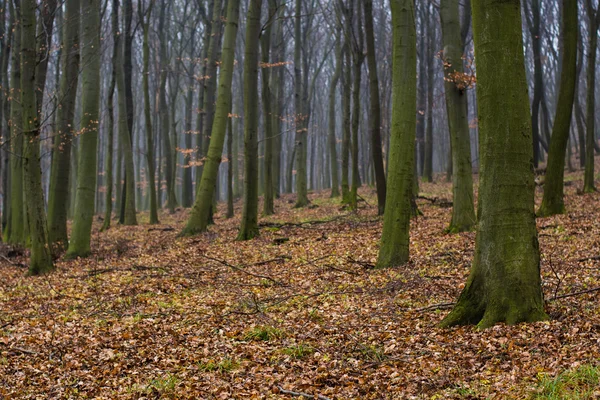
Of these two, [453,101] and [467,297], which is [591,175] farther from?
[467,297]

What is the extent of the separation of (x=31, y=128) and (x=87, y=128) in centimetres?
241

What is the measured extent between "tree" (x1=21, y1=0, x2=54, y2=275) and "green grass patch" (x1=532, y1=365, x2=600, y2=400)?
913 cm

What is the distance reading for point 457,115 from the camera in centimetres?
1079

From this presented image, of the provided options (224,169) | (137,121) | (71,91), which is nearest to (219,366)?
(71,91)

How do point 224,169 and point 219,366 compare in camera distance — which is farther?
point 224,169

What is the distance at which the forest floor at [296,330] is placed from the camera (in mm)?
4457

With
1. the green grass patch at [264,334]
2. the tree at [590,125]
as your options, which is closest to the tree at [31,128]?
the green grass patch at [264,334]

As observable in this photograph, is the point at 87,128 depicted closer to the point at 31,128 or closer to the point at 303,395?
the point at 31,128

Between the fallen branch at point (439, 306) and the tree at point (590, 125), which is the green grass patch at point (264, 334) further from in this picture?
the tree at point (590, 125)

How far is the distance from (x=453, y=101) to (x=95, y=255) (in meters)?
9.09

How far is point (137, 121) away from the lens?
41.1 metres

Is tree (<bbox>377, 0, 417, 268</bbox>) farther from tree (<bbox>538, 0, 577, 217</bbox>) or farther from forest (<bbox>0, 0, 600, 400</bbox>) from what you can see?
tree (<bbox>538, 0, 577, 217</bbox>)

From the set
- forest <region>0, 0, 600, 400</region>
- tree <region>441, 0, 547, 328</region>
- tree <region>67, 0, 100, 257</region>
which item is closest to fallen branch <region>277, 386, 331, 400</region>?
forest <region>0, 0, 600, 400</region>

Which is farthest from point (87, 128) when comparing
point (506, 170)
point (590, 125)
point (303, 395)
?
point (590, 125)
